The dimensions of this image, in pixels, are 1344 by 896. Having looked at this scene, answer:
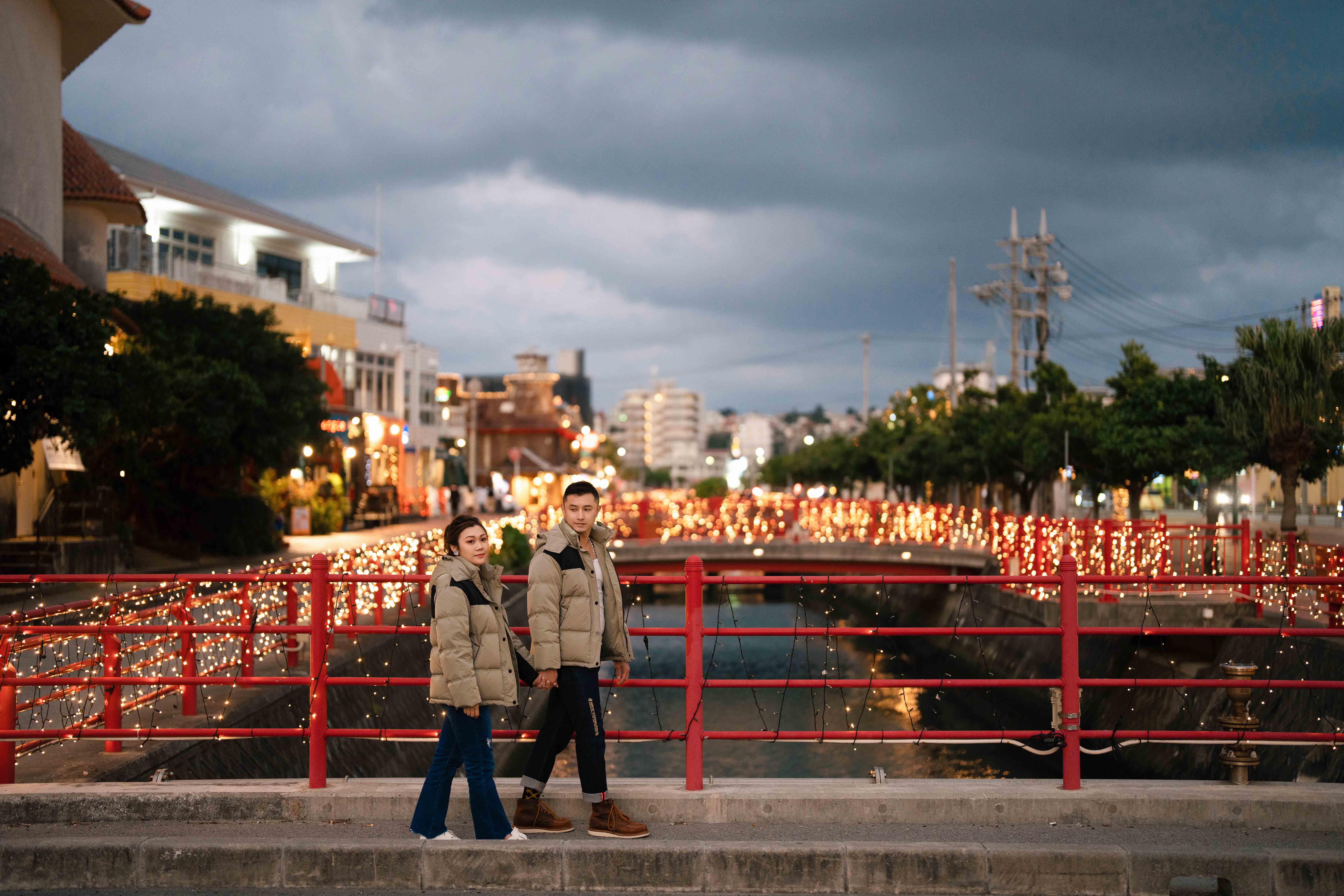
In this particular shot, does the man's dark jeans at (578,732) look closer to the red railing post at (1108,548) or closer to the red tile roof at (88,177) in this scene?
the red railing post at (1108,548)

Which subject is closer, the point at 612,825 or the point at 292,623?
the point at 612,825

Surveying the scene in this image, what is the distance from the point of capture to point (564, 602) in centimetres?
622

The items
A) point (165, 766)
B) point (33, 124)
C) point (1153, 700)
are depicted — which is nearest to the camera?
point (165, 766)

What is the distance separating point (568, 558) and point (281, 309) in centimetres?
4738

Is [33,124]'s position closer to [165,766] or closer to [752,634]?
[165,766]

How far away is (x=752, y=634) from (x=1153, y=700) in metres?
13.4

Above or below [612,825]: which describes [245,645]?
above

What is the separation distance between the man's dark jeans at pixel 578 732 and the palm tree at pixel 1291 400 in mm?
18553

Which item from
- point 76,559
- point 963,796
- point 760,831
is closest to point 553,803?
point 760,831

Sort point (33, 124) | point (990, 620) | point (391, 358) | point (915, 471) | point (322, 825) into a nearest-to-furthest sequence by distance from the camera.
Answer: point (322, 825) < point (33, 124) < point (990, 620) < point (915, 471) < point (391, 358)

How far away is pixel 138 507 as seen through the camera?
98.2ft

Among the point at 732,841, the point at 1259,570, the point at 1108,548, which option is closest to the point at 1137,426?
the point at 1108,548

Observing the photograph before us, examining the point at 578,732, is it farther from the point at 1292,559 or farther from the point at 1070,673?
the point at 1292,559

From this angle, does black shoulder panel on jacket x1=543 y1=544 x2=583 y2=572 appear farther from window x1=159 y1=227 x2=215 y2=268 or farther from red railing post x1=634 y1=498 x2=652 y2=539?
window x1=159 y1=227 x2=215 y2=268
